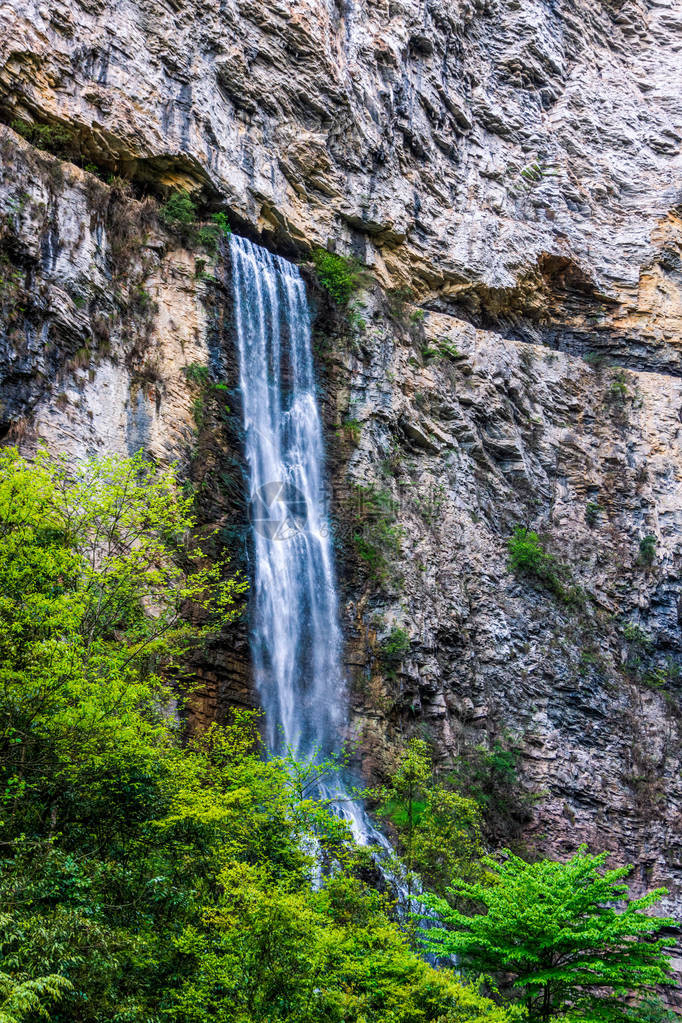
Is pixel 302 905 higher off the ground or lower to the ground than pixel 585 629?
lower

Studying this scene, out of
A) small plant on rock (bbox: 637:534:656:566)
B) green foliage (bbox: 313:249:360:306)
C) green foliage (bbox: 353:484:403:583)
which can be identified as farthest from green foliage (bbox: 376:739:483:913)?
green foliage (bbox: 313:249:360:306)

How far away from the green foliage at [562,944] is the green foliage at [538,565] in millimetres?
16998

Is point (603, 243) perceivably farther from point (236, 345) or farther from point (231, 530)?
point (231, 530)

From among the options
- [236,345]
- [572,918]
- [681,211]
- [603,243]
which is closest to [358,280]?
[236,345]

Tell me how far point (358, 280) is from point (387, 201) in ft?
11.3

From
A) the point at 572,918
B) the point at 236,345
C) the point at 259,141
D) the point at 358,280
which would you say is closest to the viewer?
the point at 572,918

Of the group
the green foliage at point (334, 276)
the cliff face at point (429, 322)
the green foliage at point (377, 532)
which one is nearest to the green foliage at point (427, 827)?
the cliff face at point (429, 322)

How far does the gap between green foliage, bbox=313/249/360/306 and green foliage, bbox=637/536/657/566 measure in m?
13.0

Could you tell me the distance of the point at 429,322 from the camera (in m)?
30.1

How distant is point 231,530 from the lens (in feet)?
70.7

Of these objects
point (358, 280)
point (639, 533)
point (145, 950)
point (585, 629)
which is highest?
point (358, 280)

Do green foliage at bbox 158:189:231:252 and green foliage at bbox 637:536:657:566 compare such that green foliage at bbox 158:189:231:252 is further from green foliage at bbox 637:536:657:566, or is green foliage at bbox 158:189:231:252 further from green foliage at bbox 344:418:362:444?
green foliage at bbox 637:536:657:566

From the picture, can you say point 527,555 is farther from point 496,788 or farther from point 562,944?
point 562,944

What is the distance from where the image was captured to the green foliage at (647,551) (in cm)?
3034
